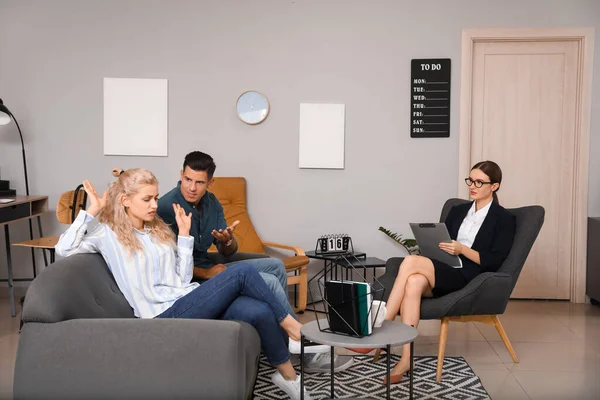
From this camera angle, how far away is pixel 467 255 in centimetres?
353

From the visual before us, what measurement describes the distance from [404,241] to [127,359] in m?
3.23

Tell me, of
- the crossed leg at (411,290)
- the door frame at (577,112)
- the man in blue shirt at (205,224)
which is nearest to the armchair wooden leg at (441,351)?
the crossed leg at (411,290)

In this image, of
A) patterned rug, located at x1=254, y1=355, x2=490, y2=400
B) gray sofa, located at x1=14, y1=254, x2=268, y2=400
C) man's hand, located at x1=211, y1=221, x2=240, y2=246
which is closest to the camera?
gray sofa, located at x1=14, y1=254, x2=268, y2=400

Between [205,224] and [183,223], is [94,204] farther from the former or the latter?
[205,224]

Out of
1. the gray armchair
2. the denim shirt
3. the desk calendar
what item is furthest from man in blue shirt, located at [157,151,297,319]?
the desk calendar

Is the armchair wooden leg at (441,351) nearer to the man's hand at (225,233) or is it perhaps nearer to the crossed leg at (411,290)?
the crossed leg at (411,290)

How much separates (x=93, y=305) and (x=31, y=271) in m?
3.09

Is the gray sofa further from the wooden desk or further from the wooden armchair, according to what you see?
the wooden armchair

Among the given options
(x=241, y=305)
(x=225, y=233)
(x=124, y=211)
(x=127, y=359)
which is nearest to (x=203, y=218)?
(x=225, y=233)

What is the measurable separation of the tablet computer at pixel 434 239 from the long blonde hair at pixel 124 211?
4.86 feet

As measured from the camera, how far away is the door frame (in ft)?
16.3

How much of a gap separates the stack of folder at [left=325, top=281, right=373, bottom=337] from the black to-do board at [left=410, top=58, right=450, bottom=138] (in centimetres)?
279

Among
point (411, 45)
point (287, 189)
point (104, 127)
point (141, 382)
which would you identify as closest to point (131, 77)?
point (104, 127)

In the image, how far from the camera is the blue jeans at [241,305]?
2590 mm
